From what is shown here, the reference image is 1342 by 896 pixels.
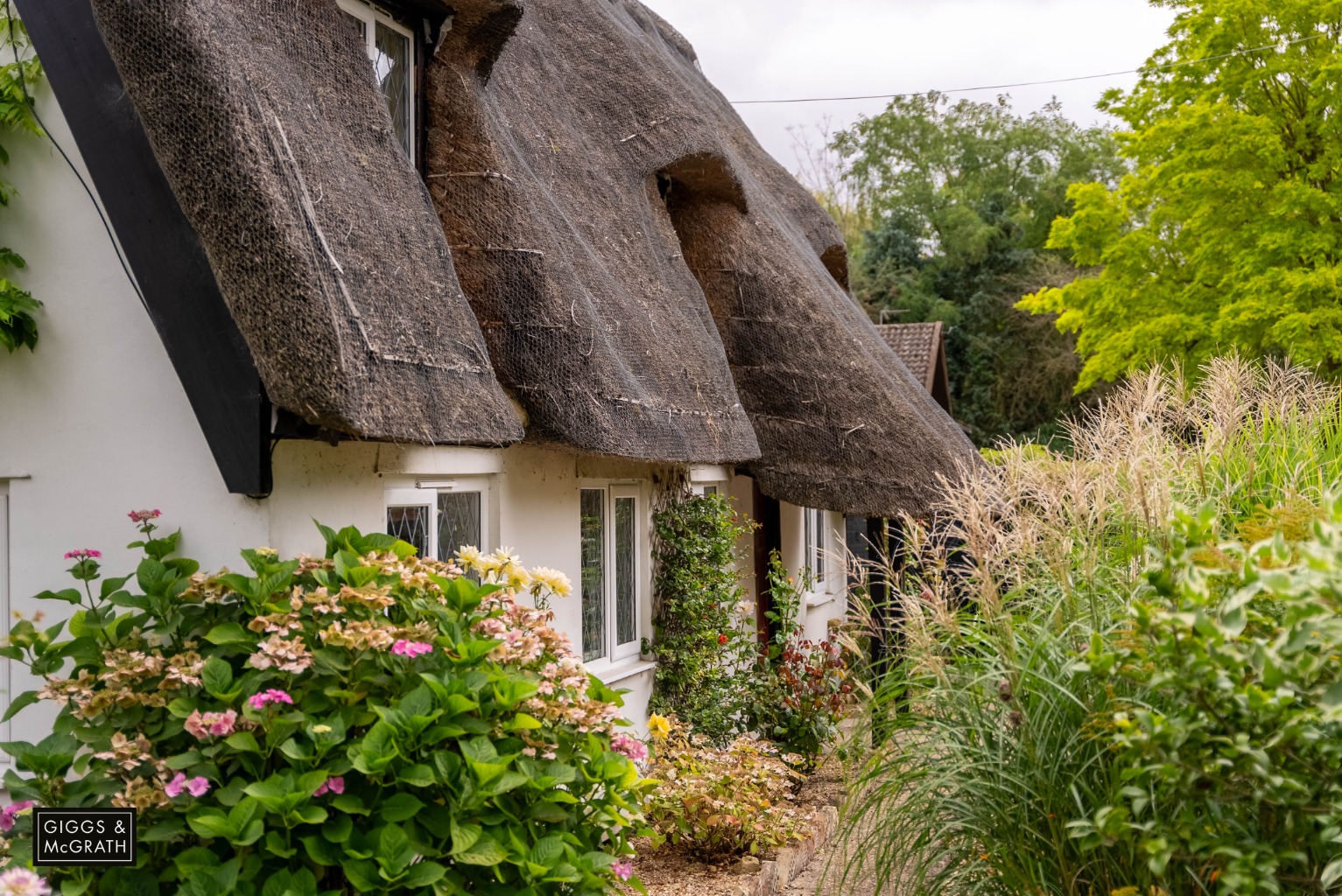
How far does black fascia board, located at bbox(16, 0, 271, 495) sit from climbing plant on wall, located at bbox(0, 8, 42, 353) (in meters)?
0.15

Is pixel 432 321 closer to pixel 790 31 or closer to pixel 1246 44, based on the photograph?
pixel 1246 44

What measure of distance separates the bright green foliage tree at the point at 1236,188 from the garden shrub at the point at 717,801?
1051 cm

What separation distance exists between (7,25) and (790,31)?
112 feet

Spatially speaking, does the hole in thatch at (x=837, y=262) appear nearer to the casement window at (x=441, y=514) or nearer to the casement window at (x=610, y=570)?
the casement window at (x=610, y=570)

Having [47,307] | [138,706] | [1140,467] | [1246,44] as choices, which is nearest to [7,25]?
[47,307]

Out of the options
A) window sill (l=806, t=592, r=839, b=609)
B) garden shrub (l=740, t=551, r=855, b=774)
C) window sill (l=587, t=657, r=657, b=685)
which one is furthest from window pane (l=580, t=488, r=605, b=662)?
window sill (l=806, t=592, r=839, b=609)

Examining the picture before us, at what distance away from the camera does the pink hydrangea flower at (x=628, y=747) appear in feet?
12.1

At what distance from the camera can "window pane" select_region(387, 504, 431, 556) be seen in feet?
15.1

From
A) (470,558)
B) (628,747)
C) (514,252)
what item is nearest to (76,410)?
(470,558)

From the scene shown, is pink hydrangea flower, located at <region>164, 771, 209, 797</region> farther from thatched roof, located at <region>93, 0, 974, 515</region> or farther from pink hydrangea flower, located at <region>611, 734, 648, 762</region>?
pink hydrangea flower, located at <region>611, 734, 648, 762</region>

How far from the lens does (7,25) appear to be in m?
4.05

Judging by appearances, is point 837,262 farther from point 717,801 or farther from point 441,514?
point 441,514

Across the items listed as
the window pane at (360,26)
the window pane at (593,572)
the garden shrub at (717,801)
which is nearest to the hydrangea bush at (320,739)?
the garden shrub at (717,801)

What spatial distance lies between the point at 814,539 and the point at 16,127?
29.5ft
